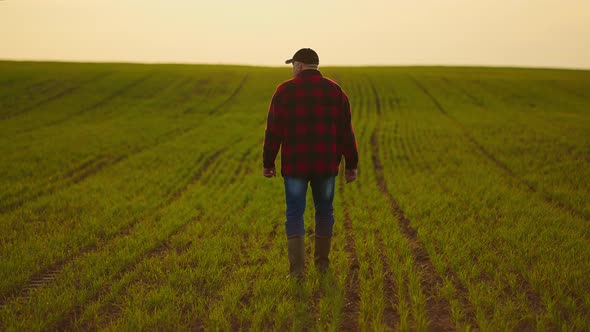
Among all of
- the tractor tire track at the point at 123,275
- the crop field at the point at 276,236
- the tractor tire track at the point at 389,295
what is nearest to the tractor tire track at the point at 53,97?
the crop field at the point at 276,236

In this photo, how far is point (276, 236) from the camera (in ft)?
19.1

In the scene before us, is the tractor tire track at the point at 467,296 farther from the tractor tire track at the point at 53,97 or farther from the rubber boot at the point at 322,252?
the tractor tire track at the point at 53,97

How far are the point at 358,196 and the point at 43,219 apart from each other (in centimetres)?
596

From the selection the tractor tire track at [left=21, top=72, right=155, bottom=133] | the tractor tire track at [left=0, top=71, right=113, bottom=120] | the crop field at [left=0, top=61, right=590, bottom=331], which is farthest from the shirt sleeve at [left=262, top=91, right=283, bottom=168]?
the tractor tire track at [left=0, top=71, right=113, bottom=120]

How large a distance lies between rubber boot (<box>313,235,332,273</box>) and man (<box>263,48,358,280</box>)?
0.28 metres

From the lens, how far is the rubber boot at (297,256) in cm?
411

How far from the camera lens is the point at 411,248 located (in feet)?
17.2

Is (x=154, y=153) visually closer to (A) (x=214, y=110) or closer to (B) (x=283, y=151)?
(B) (x=283, y=151)

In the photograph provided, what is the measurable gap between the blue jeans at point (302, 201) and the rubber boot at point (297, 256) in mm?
64

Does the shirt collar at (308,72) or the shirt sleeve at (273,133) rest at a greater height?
the shirt collar at (308,72)

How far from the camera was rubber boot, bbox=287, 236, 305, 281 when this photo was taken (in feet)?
13.5

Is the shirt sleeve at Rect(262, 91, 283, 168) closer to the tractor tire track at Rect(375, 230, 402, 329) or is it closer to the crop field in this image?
the crop field

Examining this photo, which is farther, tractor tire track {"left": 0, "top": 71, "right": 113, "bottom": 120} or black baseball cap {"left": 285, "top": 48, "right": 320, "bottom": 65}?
tractor tire track {"left": 0, "top": 71, "right": 113, "bottom": 120}

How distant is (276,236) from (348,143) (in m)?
Result: 2.18
